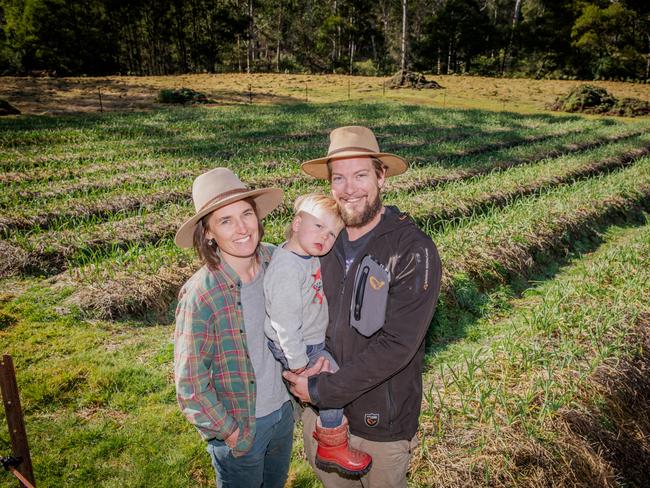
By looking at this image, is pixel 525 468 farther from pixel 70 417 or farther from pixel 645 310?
pixel 70 417

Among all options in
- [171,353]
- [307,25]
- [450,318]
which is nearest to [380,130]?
[450,318]

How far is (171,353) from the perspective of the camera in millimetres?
5262

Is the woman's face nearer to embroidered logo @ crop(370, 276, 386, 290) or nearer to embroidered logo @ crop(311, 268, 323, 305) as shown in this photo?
embroidered logo @ crop(311, 268, 323, 305)

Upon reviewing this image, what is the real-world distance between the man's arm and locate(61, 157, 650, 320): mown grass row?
428 cm

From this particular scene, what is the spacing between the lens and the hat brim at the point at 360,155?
8.36 feet

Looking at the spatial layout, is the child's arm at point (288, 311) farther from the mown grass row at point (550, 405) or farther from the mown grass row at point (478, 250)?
the mown grass row at point (478, 250)

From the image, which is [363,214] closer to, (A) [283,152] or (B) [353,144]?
(B) [353,144]

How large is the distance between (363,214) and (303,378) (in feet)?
3.22

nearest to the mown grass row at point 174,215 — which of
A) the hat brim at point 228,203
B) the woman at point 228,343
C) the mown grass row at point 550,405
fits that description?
the mown grass row at point 550,405

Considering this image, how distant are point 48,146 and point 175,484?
15369mm

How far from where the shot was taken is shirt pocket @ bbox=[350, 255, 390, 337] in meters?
2.23

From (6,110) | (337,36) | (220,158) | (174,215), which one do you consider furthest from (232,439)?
(337,36)

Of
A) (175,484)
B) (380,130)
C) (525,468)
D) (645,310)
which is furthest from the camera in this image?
(380,130)

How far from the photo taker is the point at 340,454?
242 cm
